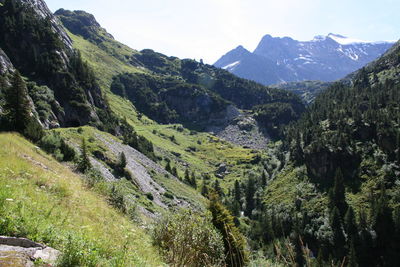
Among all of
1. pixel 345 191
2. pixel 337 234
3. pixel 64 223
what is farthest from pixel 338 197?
pixel 64 223

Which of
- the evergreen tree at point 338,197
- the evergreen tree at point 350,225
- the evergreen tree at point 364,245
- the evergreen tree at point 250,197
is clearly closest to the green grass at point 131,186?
the evergreen tree at point 350,225

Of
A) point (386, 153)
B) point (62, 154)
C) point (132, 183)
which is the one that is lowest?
point (132, 183)

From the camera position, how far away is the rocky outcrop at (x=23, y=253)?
6512 millimetres

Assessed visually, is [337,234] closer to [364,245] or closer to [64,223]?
[364,245]

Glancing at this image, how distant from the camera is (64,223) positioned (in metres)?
11.2

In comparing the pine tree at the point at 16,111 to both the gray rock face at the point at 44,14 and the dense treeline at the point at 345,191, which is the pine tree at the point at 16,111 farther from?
the gray rock face at the point at 44,14

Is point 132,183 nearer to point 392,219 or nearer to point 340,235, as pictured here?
point 340,235

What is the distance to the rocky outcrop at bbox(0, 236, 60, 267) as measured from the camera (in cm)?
651

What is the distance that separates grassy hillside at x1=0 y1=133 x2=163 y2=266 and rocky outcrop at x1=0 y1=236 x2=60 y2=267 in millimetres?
409

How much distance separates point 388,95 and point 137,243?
6556 inches

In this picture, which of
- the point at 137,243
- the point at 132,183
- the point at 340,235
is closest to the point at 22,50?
the point at 132,183

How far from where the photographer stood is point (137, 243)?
45.5 ft

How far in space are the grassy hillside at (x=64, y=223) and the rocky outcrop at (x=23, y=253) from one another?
409mm

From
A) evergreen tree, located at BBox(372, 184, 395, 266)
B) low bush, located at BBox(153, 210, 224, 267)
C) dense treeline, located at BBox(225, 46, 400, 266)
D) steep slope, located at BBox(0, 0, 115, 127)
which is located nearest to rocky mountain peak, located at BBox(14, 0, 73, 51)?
steep slope, located at BBox(0, 0, 115, 127)
